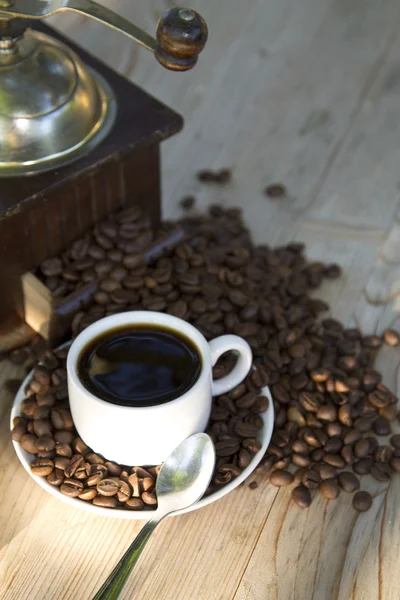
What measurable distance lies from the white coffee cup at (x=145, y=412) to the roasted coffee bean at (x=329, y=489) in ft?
→ 0.56

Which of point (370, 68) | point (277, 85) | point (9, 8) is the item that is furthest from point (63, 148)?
point (370, 68)

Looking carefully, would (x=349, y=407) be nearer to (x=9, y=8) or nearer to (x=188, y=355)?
(x=188, y=355)

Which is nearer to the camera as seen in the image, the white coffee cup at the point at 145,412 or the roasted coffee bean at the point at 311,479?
the white coffee cup at the point at 145,412

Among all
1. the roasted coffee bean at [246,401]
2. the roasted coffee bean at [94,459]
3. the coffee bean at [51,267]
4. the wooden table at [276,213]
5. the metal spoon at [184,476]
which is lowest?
the wooden table at [276,213]

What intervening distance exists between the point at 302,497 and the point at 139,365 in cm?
27

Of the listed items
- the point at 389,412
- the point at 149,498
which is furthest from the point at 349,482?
the point at 149,498

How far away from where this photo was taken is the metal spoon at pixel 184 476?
948 mm

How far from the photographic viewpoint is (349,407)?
3.65 feet

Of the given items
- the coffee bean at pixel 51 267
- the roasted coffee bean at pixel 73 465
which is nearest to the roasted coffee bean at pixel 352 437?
the roasted coffee bean at pixel 73 465

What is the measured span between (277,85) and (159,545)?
3.60 feet

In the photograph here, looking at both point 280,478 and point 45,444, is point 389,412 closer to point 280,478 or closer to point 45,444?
point 280,478

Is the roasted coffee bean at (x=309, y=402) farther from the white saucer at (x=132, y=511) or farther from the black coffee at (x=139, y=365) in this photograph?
the black coffee at (x=139, y=365)

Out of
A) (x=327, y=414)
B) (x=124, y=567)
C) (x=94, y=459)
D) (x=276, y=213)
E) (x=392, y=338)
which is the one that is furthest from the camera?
(x=276, y=213)

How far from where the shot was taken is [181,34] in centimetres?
97
